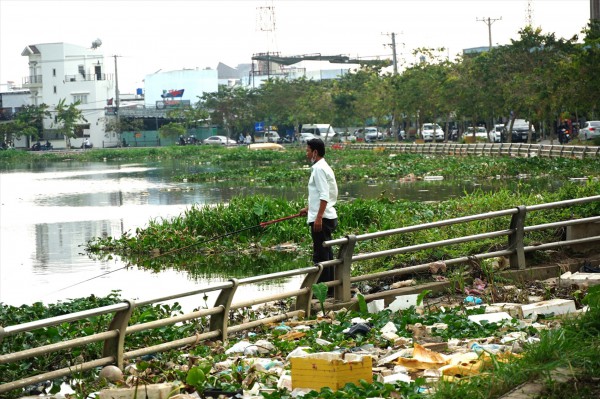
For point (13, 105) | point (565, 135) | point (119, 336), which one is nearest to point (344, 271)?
point (119, 336)

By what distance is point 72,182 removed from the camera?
53.0 metres

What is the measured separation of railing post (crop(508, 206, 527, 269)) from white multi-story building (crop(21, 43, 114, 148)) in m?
111

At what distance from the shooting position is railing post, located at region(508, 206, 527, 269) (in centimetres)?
1233

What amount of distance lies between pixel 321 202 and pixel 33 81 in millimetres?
116487

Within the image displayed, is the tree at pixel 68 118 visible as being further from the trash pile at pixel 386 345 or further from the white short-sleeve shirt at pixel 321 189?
the trash pile at pixel 386 345

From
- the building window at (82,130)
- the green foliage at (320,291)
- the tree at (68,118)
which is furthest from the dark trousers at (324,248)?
the building window at (82,130)

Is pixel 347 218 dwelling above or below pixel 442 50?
below

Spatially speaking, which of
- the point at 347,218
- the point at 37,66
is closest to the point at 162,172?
the point at 347,218

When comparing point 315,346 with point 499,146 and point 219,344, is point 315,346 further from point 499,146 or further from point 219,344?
point 499,146

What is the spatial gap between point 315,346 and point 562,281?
3798mm

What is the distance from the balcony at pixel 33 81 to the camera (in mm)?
121750

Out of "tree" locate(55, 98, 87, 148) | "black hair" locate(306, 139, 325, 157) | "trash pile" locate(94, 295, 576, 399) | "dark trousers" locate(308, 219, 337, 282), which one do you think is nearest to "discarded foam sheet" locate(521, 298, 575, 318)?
"trash pile" locate(94, 295, 576, 399)

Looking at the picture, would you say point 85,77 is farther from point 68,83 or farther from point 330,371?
point 330,371

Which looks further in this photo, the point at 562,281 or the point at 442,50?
the point at 442,50
